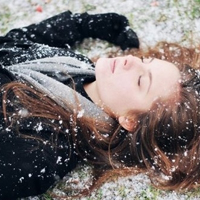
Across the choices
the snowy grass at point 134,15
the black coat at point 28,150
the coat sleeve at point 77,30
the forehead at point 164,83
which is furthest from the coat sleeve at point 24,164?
the snowy grass at point 134,15

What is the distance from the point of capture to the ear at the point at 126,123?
2.25 metres

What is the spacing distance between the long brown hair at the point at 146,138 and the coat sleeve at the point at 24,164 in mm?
114

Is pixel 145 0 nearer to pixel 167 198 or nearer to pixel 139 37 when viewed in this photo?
pixel 139 37

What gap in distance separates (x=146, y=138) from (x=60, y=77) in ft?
1.83

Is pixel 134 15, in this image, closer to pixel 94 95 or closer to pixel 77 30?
pixel 77 30

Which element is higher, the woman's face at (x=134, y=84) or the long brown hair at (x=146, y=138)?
the woman's face at (x=134, y=84)

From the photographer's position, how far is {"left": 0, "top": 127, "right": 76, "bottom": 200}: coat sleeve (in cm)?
215

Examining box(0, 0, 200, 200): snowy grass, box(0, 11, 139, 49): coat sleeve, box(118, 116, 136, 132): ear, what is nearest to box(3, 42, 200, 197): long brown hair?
box(118, 116, 136, 132): ear

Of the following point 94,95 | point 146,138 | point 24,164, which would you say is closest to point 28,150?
point 24,164

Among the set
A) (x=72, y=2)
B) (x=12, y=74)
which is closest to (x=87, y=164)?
(x=12, y=74)

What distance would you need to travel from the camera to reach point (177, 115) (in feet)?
7.23

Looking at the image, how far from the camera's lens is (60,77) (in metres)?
2.43

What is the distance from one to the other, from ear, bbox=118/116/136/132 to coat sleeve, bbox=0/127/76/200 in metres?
0.32

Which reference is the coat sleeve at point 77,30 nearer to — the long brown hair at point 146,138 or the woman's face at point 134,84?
the long brown hair at point 146,138
